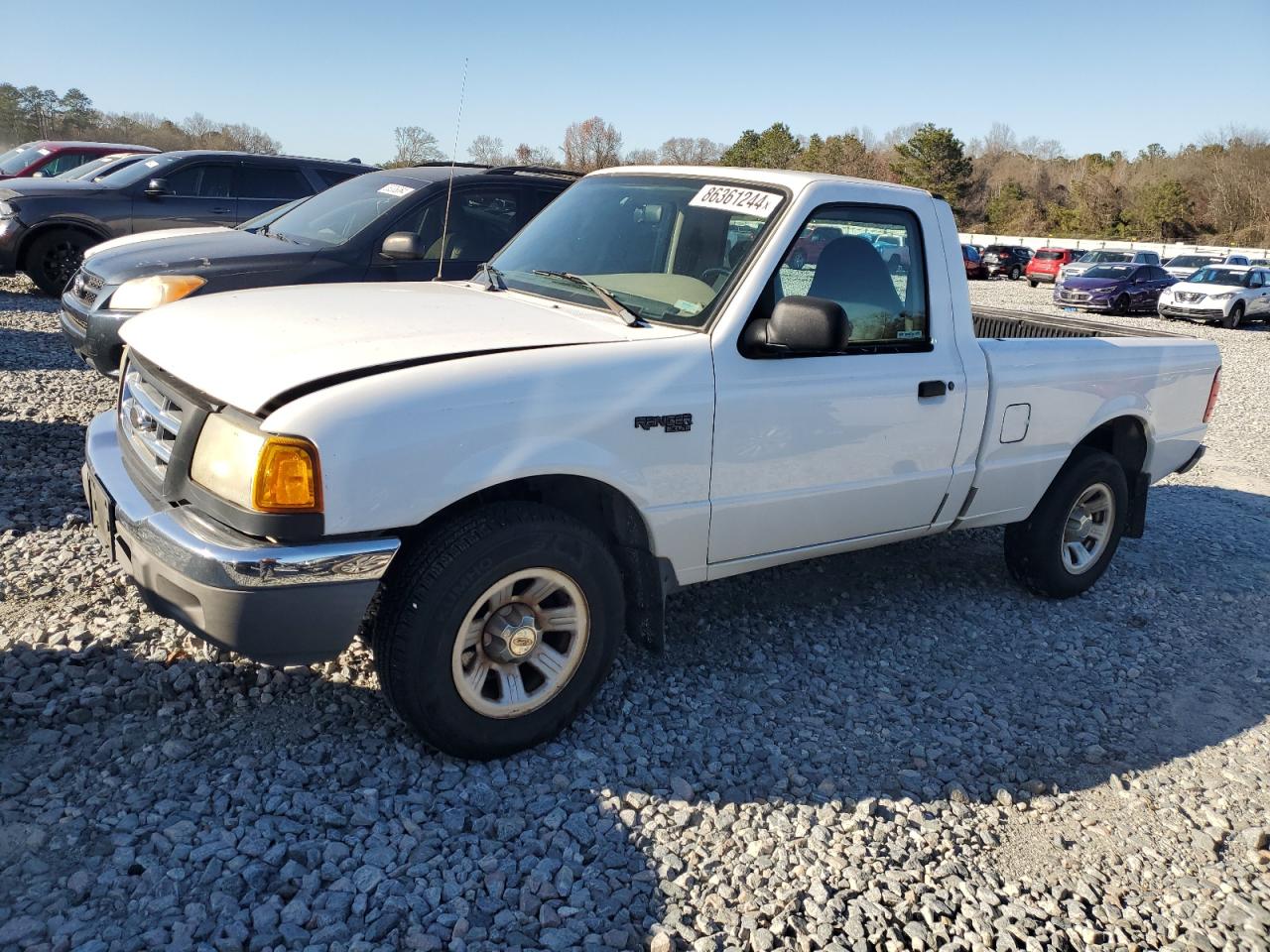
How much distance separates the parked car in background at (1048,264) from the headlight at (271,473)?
37617 mm

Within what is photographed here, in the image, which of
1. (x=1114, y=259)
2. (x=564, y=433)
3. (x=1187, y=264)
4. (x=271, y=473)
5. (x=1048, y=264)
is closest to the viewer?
(x=271, y=473)

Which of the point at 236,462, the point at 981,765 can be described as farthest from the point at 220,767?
the point at 981,765

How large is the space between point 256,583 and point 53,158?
1626cm

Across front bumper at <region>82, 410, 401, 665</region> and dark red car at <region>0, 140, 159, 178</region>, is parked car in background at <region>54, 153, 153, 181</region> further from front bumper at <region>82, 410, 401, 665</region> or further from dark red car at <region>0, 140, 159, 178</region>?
front bumper at <region>82, 410, 401, 665</region>

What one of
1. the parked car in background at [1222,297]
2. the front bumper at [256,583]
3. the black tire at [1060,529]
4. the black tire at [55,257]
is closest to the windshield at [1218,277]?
the parked car in background at [1222,297]

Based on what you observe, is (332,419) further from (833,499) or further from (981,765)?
(981,765)

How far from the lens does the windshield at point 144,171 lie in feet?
36.4

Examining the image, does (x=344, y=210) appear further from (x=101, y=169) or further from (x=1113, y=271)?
(x=1113, y=271)

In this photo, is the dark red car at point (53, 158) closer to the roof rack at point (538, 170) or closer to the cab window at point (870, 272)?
the roof rack at point (538, 170)

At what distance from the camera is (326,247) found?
680 centimetres

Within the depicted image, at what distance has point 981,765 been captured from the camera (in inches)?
141

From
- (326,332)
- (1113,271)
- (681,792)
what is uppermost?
(326,332)

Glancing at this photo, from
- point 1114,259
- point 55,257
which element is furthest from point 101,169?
point 1114,259

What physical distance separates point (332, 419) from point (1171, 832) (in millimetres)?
3045
